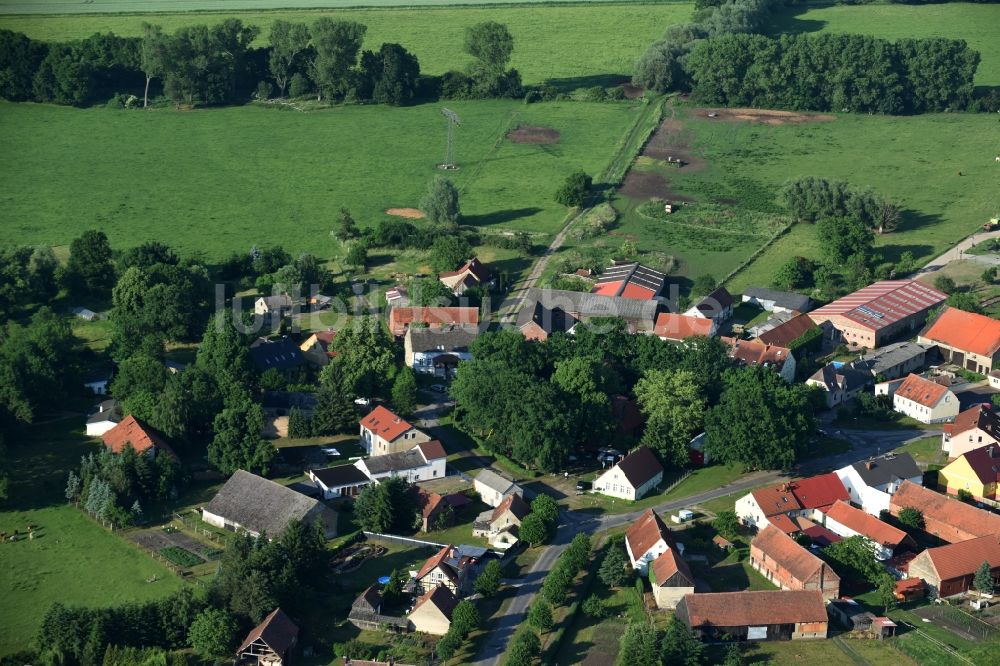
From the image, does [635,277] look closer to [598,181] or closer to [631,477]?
[598,181]

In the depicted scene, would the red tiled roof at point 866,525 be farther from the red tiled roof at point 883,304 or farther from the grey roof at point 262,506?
the grey roof at point 262,506

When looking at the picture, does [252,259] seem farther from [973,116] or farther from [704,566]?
[973,116]

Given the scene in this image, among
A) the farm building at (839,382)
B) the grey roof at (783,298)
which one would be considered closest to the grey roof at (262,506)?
the farm building at (839,382)

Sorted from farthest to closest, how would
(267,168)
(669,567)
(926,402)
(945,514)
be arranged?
(267,168) → (926,402) → (945,514) → (669,567)

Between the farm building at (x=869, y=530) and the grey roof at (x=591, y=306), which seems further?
the grey roof at (x=591, y=306)

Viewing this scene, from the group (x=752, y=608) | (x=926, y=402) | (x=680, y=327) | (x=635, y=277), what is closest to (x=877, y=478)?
(x=926, y=402)

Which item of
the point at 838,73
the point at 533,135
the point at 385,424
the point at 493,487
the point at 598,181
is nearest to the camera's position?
the point at 493,487

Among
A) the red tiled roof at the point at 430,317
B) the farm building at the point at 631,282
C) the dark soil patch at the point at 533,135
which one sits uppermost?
the dark soil patch at the point at 533,135

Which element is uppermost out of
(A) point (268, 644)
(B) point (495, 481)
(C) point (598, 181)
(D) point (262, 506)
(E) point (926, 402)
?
(C) point (598, 181)
